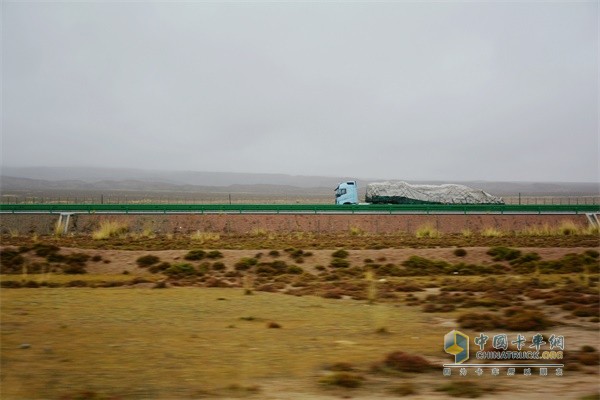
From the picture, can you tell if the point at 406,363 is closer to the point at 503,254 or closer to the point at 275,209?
the point at 503,254

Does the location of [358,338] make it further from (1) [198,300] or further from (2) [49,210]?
(2) [49,210]

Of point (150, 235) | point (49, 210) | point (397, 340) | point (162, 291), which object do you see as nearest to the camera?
point (397, 340)

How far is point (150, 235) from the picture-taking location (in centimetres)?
4084

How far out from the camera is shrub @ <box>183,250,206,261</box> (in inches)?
1014

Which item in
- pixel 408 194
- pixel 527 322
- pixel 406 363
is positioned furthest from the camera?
pixel 408 194

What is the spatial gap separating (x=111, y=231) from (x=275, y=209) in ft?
47.0

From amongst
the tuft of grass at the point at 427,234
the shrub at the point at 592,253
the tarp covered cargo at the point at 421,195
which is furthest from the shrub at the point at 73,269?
the tarp covered cargo at the point at 421,195

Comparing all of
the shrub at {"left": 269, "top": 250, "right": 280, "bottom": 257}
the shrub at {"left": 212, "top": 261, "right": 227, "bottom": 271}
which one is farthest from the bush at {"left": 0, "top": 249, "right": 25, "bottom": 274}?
the shrub at {"left": 269, "top": 250, "right": 280, "bottom": 257}

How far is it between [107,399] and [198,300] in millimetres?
8460

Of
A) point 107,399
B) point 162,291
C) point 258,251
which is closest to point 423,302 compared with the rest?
point 162,291

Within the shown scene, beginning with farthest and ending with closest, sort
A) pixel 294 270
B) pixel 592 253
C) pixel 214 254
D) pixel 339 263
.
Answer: pixel 214 254 → pixel 592 253 → pixel 339 263 → pixel 294 270

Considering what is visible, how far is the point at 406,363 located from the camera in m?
8.59

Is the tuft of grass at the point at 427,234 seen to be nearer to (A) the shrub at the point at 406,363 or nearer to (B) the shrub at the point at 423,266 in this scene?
Answer: (B) the shrub at the point at 423,266

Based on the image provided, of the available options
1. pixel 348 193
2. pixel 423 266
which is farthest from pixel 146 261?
pixel 348 193
